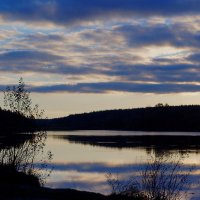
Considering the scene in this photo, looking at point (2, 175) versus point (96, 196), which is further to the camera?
point (2, 175)

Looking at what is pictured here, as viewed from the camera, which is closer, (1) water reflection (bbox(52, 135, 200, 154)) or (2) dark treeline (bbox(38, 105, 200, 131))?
(1) water reflection (bbox(52, 135, 200, 154))

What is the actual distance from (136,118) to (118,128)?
1289 centimetres

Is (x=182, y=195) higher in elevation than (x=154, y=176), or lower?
lower

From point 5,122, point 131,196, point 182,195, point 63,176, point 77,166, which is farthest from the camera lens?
point 77,166

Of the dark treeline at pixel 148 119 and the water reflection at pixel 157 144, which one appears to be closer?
the water reflection at pixel 157 144

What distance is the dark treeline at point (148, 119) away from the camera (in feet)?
427

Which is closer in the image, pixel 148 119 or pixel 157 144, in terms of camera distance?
pixel 157 144

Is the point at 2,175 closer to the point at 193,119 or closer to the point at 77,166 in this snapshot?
the point at 77,166

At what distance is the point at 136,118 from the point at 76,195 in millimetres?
129104

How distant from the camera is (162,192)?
518 inches

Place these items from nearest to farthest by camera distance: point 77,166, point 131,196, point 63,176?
point 131,196, point 63,176, point 77,166

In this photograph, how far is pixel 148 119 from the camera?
13638cm

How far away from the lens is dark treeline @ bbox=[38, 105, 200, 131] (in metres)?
130

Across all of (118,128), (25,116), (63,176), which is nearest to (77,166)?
(63,176)
